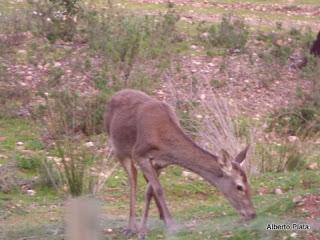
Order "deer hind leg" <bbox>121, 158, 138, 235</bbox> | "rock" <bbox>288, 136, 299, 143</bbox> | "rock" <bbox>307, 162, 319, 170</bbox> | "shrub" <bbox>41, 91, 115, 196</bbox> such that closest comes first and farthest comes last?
"deer hind leg" <bbox>121, 158, 138, 235</bbox>, "shrub" <bbox>41, 91, 115, 196</bbox>, "rock" <bbox>307, 162, 319, 170</bbox>, "rock" <bbox>288, 136, 299, 143</bbox>

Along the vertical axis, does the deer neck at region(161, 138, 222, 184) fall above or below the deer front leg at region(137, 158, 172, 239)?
above

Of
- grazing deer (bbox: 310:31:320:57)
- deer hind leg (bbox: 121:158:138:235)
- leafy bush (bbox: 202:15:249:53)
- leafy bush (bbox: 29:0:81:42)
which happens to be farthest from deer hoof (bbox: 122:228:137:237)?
leafy bush (bbox: 202:15:249:53)

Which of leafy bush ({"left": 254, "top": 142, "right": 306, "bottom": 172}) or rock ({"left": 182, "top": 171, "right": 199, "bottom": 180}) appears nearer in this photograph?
rock ({"left": 182, "top": 171, "right": 199, "bottom": 180})

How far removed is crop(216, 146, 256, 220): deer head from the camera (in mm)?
8484

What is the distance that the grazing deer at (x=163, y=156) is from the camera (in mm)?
8547

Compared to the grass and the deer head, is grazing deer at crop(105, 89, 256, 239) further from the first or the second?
the grass

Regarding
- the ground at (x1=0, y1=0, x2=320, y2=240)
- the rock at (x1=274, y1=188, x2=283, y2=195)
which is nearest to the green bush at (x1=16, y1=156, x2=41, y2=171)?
the ground at (x1=0, y1=0, x2=320, y2=240)

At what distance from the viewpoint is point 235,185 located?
8.53m

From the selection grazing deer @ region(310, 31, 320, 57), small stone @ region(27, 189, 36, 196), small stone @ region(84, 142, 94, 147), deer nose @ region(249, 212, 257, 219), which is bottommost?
small stone @ region(27, 189, 36, 196)

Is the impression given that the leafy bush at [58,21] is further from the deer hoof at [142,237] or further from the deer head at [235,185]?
the deer hoof at [142,237]

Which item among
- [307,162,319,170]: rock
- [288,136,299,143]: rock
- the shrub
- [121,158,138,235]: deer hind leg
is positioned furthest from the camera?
[288,136,299,143]: rock

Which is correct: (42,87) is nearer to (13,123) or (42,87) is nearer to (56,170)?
(13,123)

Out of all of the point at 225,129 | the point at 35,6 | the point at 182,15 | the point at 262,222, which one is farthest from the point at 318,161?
the point at 182,15

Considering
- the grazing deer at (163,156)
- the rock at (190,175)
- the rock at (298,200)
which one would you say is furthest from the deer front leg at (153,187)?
the rock at (190,175)
